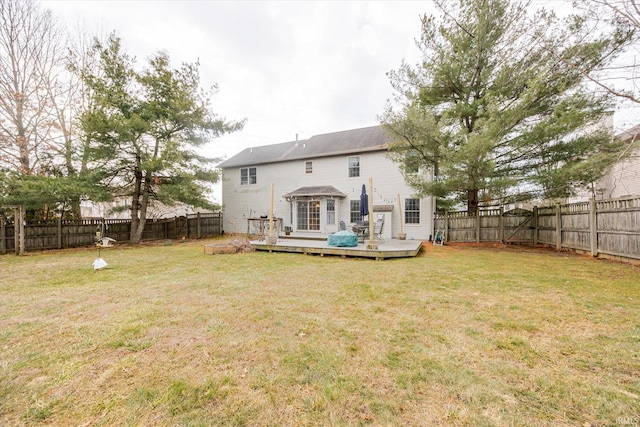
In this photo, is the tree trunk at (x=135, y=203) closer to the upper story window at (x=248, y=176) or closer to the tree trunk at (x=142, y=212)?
the tree trunk at (x=142, y=212)

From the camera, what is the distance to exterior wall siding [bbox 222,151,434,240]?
13305 millimetres

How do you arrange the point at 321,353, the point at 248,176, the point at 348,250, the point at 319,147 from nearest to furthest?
the point at 321,353 < the point at 348,250 < the point at 319,147 < the point at 248,176

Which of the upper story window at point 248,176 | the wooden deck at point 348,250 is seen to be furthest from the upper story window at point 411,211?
the upper story window at point 248,176

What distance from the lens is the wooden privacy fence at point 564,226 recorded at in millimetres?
6598

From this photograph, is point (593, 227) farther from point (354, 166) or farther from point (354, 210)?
point (354, 166)

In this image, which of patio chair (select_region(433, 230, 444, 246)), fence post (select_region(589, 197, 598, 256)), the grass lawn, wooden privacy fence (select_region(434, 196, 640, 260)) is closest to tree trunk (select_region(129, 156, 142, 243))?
the grass lawn

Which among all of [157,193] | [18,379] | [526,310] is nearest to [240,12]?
[157,193]

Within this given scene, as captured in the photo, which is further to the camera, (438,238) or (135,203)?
(135,203)

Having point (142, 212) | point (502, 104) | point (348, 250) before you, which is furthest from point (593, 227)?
point (142, 212)

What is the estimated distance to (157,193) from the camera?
12406 millimetres

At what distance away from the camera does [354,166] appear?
47.4ft

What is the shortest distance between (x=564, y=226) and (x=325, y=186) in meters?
11.0

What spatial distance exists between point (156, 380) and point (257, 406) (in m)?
0.99

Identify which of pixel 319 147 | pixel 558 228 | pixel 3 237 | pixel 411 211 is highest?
pixel 319 147
